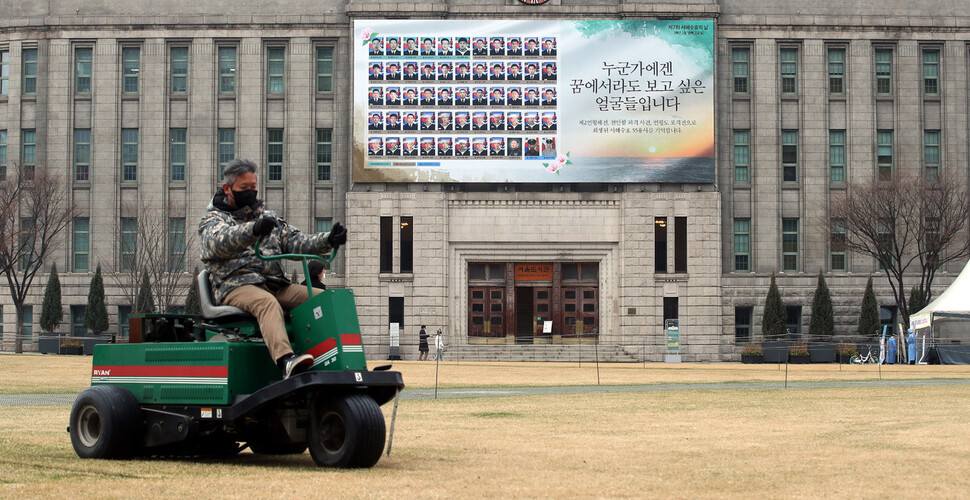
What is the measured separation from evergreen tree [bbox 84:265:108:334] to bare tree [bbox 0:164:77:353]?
9.11 ft

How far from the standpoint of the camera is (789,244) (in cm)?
6153

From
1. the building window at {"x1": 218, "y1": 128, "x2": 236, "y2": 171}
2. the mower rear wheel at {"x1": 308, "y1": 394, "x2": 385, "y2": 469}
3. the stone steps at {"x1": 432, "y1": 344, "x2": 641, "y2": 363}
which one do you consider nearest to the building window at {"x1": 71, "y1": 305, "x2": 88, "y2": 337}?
the building window at {"x1": 218, "y1": 128, "x2": 236, "y2": 171}

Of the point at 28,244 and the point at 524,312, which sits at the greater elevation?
the point at 28,244

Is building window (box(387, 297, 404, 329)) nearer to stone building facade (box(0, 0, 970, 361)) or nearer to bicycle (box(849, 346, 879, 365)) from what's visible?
stone building facade (box(0, 0, 970, 361))

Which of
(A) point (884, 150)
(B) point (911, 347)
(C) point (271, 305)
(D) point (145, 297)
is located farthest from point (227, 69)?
(C) point (271, 305)

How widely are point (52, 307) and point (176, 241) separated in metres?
6.76

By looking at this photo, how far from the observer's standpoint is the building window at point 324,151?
202 feet

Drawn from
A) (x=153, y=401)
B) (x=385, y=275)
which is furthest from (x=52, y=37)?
(x=153, y=401)

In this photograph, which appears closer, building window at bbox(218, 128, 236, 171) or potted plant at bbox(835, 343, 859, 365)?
potted plant at bbox(835, 343, 859, 365)

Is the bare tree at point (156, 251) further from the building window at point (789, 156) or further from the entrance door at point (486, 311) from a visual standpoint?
the building window at point (789, 156)

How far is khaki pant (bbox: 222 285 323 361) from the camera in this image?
968cm

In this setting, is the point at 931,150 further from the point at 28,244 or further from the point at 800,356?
the point at 28,244

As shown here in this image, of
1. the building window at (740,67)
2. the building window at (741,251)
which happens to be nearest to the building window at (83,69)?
the building window at (740,67)

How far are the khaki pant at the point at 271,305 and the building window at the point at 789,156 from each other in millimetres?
53959
